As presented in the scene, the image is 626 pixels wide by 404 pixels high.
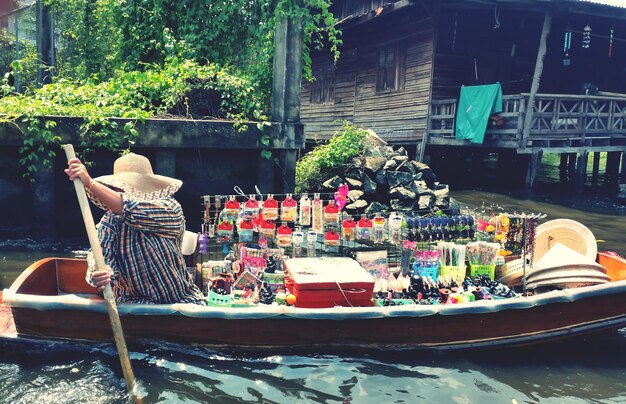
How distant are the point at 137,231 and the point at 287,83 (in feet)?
17.5

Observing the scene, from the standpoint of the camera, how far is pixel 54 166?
8.39 m

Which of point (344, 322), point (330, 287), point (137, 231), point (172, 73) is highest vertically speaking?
point (172, 73)

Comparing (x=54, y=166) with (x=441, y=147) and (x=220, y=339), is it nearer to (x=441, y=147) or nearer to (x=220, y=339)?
(x=220, y=339)

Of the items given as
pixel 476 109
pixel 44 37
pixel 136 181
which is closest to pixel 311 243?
pixel 136 181

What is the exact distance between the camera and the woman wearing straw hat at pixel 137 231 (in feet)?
14.5

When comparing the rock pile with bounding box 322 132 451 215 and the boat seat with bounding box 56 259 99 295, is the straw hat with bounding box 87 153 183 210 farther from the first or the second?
the rock pile with bounding box 322 132 451 215

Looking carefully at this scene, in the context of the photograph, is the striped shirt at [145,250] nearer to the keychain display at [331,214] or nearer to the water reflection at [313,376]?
the water reflection at [313,376]

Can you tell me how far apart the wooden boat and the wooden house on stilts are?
988 centimetres

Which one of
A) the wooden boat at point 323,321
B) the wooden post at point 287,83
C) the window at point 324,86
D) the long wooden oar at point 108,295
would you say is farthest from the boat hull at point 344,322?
the window at point 324,86

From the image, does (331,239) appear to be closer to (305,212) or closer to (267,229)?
(305,212)

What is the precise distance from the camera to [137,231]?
4.71 meters

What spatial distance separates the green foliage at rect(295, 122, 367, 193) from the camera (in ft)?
39.1

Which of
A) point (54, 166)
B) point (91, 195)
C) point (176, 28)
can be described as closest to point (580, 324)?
point (91, 195)

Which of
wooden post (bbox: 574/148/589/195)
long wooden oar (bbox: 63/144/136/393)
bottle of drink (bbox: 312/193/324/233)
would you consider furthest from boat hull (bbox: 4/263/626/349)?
wooden post (bbox: 574/148/589/195)
